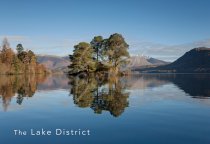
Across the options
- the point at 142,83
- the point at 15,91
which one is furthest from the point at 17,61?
the point at 15,91

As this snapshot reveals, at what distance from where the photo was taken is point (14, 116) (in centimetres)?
2253

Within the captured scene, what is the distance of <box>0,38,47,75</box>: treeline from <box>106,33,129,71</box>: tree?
59.7 meters

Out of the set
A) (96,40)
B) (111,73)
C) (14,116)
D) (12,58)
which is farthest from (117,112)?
(12,58)

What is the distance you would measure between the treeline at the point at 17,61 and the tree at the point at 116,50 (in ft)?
196

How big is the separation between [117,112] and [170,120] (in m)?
4.61

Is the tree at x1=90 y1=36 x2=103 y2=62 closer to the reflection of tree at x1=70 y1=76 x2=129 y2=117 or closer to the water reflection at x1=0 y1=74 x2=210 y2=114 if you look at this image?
the water reflection at x1=0 y1=74 x2=210 y2=114

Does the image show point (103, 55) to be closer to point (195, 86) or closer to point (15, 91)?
point (195, 86)

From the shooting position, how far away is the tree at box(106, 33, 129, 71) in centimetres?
11582

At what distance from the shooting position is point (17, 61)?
15925 cm

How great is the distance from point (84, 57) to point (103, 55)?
886cm

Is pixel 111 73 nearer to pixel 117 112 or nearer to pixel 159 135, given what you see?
pixel 117 112

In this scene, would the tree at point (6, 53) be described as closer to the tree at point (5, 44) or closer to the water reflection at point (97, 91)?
the tree at point (5, 44)

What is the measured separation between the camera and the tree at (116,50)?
116 m

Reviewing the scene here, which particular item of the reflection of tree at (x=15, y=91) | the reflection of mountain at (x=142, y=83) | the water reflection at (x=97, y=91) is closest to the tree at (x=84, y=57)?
the reflection of mountain at (x=142, y=83)
